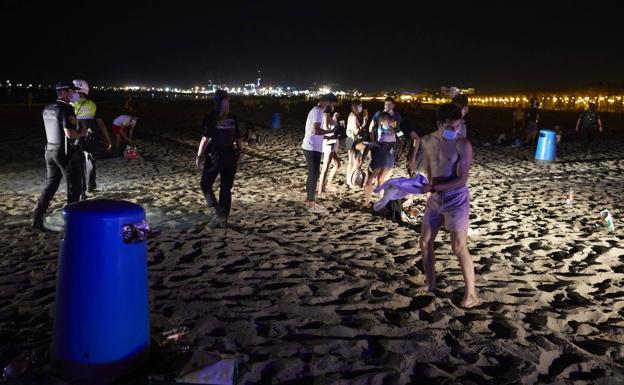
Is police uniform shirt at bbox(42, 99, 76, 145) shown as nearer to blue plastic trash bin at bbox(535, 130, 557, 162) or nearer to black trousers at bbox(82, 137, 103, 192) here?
black trousers at bbox(82, 137, 103, 192)

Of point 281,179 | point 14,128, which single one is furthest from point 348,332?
point 14,128

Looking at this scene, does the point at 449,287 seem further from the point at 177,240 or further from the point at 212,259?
the point at 177,240

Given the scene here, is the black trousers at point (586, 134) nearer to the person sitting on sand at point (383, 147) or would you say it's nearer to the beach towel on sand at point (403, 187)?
the person sitting on sand at point (383, 147)

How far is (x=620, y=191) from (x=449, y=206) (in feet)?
26.8

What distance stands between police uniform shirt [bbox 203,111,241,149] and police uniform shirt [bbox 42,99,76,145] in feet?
5.36

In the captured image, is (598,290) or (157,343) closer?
(157,343)

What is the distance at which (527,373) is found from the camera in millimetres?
3773

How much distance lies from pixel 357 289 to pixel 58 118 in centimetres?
422

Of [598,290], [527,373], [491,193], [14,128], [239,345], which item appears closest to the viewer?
[527,373]

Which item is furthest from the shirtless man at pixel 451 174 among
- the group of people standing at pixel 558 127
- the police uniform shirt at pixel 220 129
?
the group of people standing at pixel 558 127

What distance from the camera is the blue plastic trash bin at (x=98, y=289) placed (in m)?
3.28

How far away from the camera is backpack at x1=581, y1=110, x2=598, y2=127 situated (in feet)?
61.7

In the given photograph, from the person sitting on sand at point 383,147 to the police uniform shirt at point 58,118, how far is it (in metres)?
4.33

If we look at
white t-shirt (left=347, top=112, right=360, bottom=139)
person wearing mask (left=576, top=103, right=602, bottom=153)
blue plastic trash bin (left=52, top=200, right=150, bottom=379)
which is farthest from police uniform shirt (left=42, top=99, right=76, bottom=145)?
person wearing mask (left=576, top=103, right=602, bottom=153)
